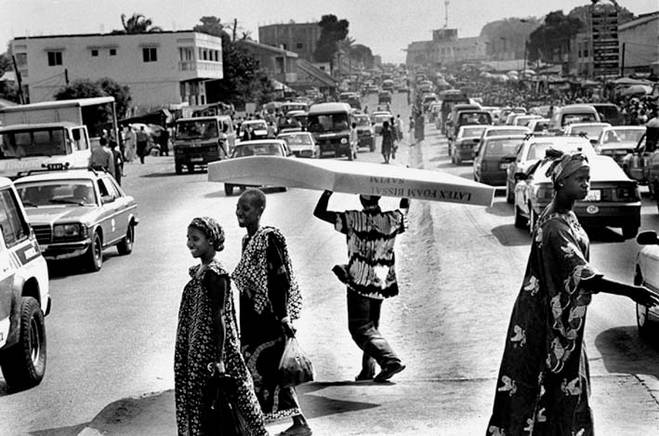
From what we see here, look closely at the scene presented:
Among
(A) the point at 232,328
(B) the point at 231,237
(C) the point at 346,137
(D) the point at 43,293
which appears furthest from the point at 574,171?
(C) the point at 346,137

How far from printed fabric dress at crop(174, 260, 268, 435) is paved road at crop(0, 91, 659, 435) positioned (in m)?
1.17

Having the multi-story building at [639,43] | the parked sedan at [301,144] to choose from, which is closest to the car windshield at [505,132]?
the parked sedan at [301,144]

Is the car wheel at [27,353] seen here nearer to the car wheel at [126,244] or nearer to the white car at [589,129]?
the car wheel at [126,244]

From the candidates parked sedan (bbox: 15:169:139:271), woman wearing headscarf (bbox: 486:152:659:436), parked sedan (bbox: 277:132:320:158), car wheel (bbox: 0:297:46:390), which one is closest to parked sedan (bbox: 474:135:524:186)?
parked sedan (bbox: 277:132:320:158)

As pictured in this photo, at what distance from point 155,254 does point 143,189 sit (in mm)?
16003

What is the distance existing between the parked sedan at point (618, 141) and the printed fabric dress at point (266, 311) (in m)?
22.1

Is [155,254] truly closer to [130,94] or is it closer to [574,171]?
[574,171]

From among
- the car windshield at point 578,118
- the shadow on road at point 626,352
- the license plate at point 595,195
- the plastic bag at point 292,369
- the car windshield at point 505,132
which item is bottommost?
the car windshield at point 578,118

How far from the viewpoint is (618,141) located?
99.2ft

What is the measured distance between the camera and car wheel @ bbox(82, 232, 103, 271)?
17203 mm

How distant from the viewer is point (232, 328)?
6.75 metres

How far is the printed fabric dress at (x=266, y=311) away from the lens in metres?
7.60

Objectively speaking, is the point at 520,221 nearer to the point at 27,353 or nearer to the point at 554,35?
the point at 27,353

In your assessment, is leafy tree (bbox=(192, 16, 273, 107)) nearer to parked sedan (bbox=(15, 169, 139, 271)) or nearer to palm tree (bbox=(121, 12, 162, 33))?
palm tree (bbox=(121, 12, 162, 33))
